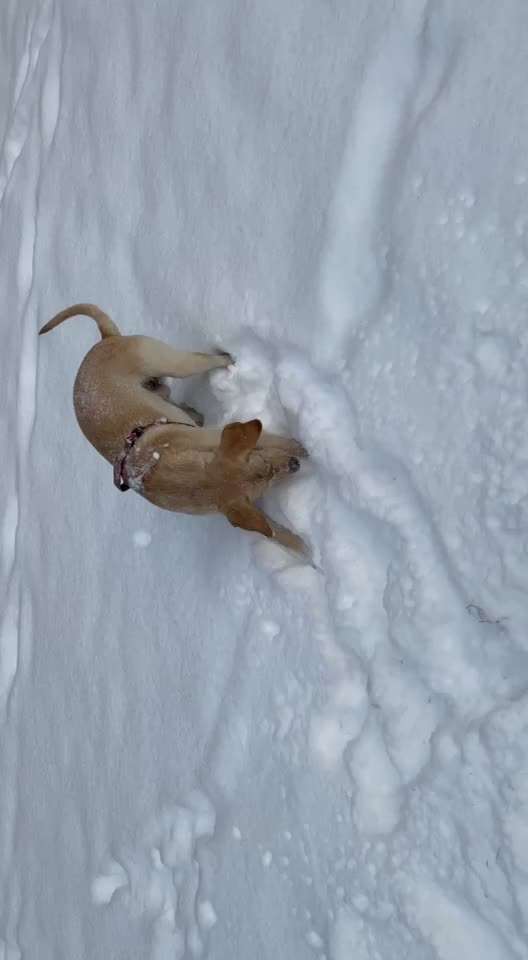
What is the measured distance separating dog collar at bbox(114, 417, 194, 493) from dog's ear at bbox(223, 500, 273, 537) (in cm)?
22

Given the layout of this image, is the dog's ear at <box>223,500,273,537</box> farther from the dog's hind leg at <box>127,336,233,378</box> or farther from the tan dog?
the dog's hind leg at <box>127,336,233,378</box>

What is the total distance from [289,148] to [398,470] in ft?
2.22

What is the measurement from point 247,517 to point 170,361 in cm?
46

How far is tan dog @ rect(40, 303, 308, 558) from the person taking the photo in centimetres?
167

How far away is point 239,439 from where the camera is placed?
1614 mm

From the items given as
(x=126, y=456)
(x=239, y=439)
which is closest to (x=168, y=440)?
(x=126, y=456)

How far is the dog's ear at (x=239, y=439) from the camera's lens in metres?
1.59

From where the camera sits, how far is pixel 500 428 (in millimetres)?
1377

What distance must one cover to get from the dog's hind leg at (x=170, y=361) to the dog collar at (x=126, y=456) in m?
0.14

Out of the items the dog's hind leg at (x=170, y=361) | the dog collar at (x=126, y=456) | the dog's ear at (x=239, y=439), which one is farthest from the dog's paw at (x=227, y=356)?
the dog's ear at (x=239, y=439)

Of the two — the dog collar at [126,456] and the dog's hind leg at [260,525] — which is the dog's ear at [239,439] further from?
the dog collar at [126,456]

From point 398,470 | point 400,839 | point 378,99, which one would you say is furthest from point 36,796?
point 378,99

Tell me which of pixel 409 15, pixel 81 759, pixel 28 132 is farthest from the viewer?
pixel 28 132

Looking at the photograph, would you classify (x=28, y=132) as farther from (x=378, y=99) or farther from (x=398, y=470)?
(x=398, y=470)
